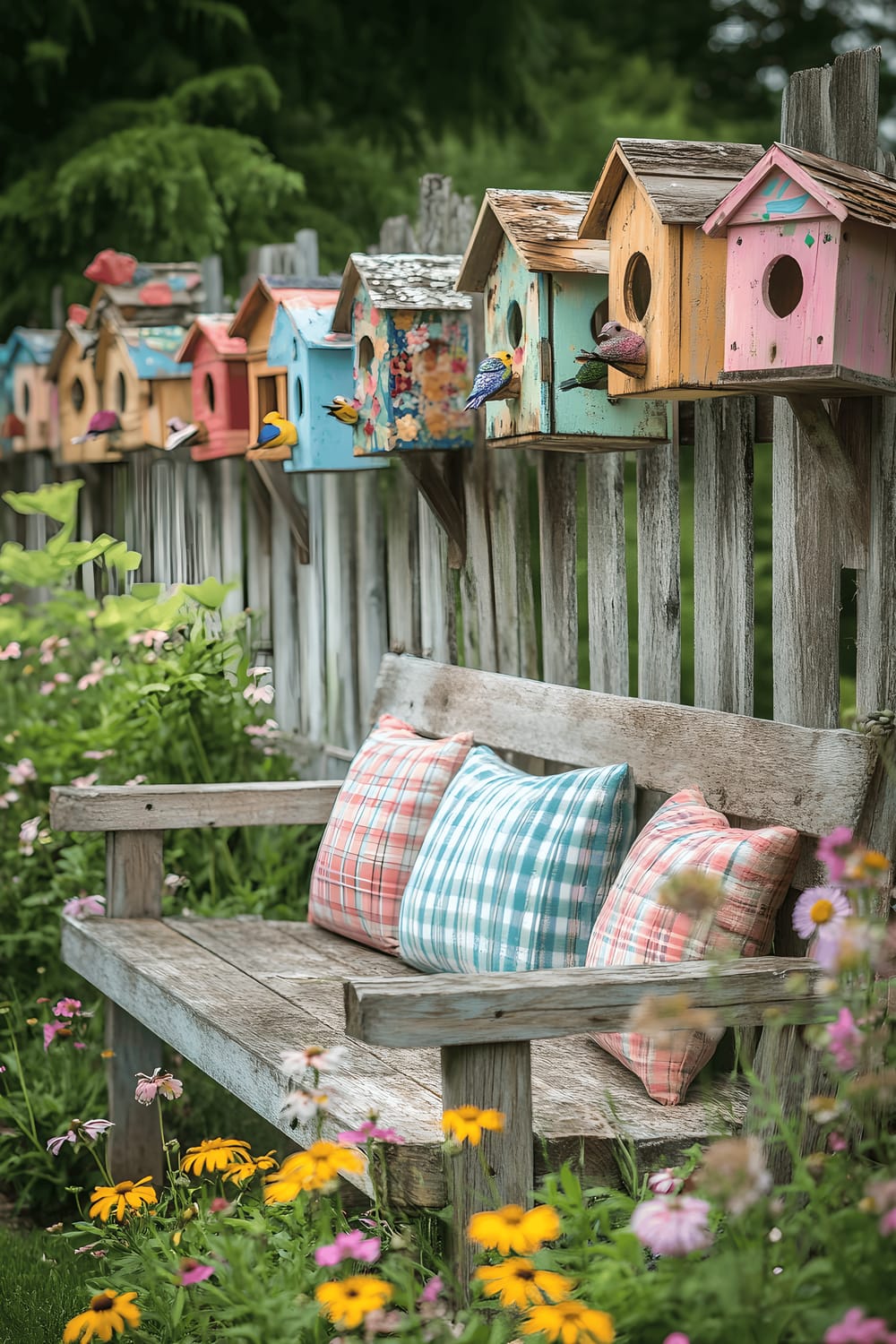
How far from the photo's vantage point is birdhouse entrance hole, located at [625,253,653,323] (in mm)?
2840

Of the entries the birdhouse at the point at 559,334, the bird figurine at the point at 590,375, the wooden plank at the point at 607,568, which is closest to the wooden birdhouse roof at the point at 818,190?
the bird figurine at the point at 590,375

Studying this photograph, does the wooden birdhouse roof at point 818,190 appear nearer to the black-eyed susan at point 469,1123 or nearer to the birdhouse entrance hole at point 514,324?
the birdhouse entrance hole at point 514,324

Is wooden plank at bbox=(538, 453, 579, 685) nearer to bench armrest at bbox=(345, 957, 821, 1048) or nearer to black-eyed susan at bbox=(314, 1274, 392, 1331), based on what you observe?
bench armrest at bbox=(345, 957, 821, 1048)

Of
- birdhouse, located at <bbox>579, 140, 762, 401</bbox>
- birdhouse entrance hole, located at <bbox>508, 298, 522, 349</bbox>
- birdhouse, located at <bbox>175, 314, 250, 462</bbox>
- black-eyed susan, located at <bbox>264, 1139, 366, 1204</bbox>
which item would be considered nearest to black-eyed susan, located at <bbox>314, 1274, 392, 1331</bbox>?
black-eyed susan, located at <bbox>264, 1139, 366, 1204</bbox>

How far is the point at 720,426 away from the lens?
9.80 ft

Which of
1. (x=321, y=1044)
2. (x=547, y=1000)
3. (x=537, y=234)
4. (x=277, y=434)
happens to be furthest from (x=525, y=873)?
(x=277, y=434)

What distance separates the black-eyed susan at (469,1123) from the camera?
6.40 feet

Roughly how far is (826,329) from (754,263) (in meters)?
0.22

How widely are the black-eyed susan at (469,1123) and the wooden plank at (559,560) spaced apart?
5.38ft

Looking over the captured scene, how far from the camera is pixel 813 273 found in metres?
2.40

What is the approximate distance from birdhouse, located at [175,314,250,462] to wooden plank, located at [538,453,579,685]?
4.81ft

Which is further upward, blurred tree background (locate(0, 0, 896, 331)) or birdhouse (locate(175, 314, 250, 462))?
blurred tree background (locate(0, 0, 896, 331))

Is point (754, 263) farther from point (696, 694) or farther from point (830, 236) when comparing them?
point (696, 694)

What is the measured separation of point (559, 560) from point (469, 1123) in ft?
5.88
